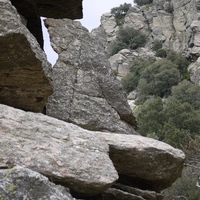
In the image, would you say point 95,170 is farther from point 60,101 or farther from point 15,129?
point 60,101

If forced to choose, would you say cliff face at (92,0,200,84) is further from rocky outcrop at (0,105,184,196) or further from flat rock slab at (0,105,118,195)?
flat rock slab at (0,105,118,195)

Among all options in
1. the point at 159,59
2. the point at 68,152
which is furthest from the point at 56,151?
the point at 159,59

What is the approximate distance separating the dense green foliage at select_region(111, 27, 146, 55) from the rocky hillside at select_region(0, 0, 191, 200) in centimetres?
6426

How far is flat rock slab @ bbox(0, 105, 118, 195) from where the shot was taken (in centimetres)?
577

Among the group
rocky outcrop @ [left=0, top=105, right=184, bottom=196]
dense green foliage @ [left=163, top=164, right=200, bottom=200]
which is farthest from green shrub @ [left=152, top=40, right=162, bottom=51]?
rocky outcrop @ [left=0, top=105, right=184, bottom=196]

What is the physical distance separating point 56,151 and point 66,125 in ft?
3.12

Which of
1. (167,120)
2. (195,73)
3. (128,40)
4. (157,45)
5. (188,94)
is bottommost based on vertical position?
(167,120)

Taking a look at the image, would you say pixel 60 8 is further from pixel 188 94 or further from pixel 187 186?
pixel 188 94

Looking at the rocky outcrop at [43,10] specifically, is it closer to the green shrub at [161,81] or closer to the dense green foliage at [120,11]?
the green shrub at [161,81]

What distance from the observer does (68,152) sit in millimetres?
6242

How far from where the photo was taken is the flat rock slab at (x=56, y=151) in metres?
5.77

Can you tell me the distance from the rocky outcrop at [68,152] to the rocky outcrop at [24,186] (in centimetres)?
84

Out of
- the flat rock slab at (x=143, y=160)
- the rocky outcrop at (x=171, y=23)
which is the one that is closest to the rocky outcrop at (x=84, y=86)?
the flat rock slab at (x=143, y=160)

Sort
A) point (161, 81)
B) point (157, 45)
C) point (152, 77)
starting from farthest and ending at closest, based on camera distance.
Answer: point (157, 45) → point (152, 77) → point (161, 81)
